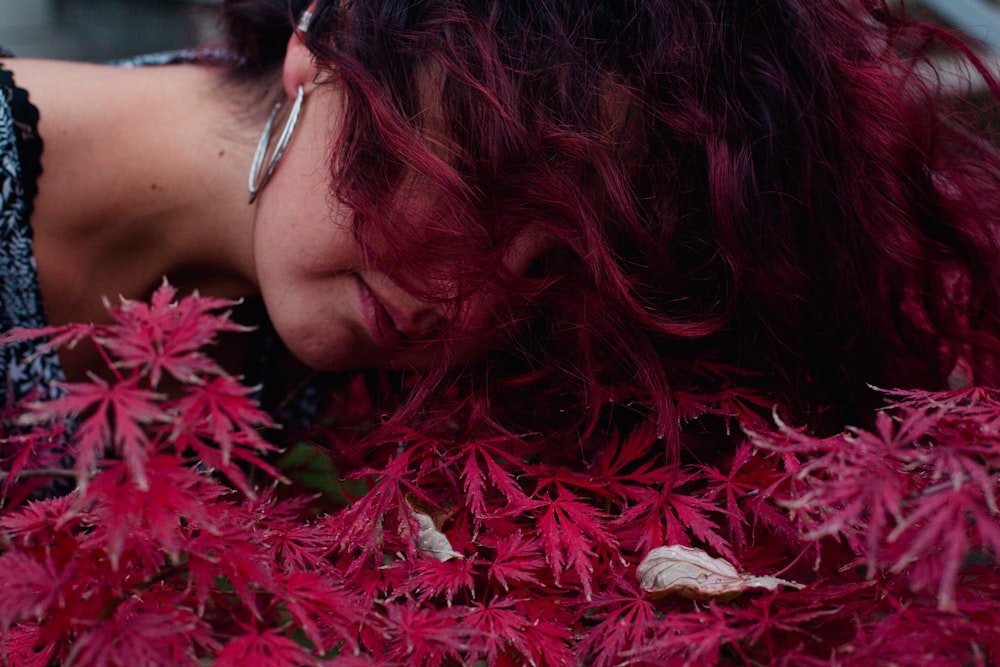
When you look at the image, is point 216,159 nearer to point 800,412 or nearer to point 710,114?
point 710,114

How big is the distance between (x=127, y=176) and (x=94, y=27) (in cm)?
243

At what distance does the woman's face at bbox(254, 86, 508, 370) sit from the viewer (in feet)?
3.00

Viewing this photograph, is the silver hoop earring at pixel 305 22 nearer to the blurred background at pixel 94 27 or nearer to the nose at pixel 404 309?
the nose at pixel 404 309

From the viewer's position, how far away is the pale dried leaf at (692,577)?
2.02 ft

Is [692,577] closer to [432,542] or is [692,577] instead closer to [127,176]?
[432,542]

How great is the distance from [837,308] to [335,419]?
0.94m

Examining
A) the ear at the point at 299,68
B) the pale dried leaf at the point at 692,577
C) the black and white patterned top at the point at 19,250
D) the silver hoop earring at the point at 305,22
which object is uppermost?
the silver hoop earring at the point at 305,22

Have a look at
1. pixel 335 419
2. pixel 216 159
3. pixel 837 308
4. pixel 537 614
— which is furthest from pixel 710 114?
pixel 335 419

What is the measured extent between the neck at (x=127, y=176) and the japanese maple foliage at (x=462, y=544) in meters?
0.51

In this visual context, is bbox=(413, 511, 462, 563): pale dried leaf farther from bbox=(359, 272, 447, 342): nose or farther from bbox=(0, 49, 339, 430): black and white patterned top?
bbox=(0, 49, 339, 430): black and white patterned top

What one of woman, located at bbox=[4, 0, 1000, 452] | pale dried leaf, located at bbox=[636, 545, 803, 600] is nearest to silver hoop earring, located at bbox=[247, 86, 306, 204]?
woman, located at bbox=[4, 0, 1000, 452]

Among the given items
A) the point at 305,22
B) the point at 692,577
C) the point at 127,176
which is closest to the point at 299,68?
the point at 305,22

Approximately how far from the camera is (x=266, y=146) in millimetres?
1066

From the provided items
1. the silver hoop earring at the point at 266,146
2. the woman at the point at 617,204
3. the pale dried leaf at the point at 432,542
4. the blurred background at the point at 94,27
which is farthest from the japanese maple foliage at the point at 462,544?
the blurred background at the point at 94,27
